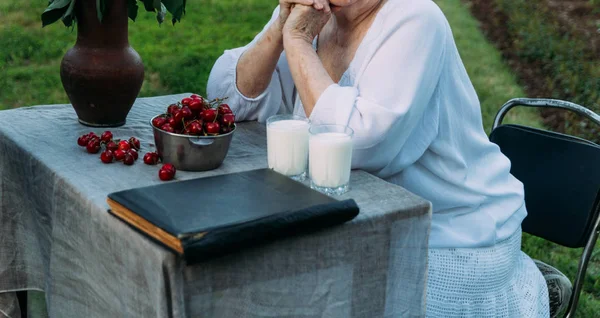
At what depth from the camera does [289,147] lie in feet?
5.67

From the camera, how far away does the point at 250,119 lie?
90.5 inches

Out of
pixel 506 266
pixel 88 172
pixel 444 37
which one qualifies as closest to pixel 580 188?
pixel 506 266

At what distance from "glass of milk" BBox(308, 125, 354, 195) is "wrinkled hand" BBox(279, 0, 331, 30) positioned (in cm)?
42

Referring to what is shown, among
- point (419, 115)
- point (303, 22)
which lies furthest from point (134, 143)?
point (419, 115)

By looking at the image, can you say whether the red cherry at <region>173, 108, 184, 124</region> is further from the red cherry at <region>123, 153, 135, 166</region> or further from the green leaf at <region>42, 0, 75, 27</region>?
the green leaf at <region>42, 0, 75, 27</region>

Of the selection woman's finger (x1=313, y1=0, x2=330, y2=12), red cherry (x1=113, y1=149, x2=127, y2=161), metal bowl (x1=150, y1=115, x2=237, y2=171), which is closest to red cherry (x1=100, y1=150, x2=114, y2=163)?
red cherry (x1=113, y1=149, x2=127, y2=161)

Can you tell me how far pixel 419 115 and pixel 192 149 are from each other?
0.53 meters

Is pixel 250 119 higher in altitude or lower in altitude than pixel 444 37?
lower

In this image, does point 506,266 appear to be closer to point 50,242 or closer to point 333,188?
point 333,188

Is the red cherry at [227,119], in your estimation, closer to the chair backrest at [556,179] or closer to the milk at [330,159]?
the milk at [330,159]

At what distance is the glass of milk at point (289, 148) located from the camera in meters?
1.73

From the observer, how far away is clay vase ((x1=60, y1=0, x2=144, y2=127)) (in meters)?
2.04

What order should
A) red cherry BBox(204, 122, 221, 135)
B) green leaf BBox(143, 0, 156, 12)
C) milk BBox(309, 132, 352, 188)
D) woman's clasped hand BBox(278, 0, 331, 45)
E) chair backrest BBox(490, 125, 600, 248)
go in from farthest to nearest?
chair backrest BBox(490, 125, 600, 248), green leaf BBox(143, 0, 156, 12), woman's clasped hand BBox(278, 0, 331, 45), red cherry BBox(204, 122, 221, 135), milk BBox(309, 132, 352, 188)

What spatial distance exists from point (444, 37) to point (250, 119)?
66 cm
